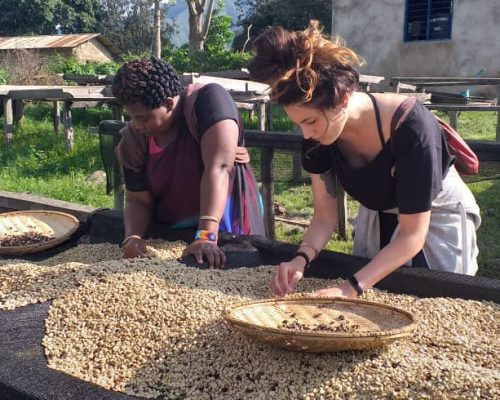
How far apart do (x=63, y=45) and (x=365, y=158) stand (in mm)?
23297

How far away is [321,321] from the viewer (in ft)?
6.28

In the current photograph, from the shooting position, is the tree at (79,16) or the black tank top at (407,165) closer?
the black tank top at (407,165)

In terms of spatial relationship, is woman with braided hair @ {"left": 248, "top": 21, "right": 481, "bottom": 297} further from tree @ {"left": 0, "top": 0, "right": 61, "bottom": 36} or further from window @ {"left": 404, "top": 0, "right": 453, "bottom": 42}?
tree @ {"left": 0, "top": 0, "right": 61, "bottom": 36}

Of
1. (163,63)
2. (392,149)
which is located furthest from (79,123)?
(392,149)

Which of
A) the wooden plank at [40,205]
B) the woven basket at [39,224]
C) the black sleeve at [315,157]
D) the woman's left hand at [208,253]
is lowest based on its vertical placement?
the wooden plank at [40,205]

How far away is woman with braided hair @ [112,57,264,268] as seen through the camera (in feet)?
8.73

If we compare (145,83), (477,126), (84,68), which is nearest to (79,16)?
(84,68)

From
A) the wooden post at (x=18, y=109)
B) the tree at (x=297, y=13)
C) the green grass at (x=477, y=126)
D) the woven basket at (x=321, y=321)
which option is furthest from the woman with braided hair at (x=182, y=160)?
the tree at (x=297, y=13)

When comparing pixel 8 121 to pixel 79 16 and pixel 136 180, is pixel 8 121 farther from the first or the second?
pixel 79 16

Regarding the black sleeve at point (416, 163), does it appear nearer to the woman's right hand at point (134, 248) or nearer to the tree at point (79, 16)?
the woman's right hand at point (134, 248)

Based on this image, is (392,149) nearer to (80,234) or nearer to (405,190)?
(405,190)

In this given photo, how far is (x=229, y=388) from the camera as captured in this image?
5.39ft

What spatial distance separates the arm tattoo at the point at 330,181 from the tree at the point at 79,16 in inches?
1219

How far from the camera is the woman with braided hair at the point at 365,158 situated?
1940mm
